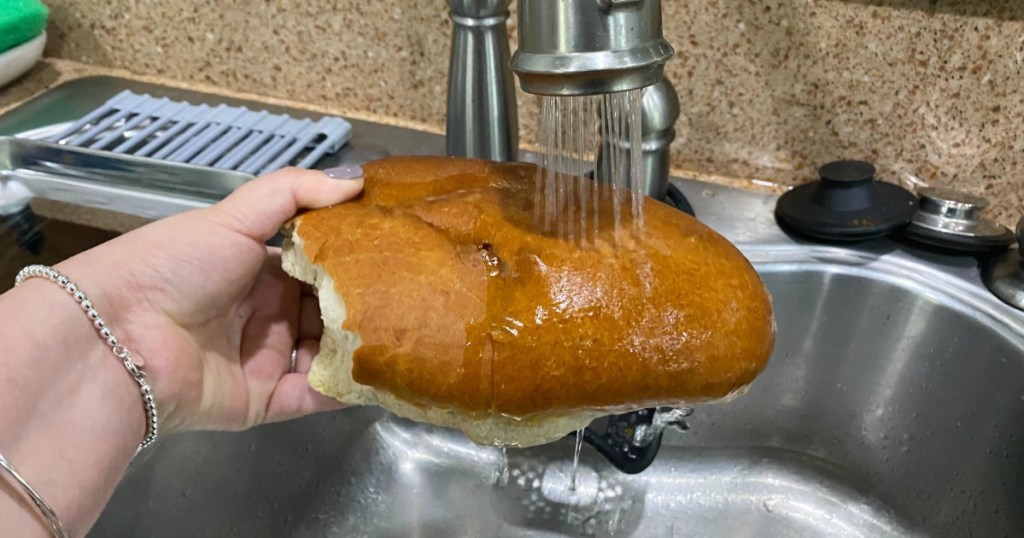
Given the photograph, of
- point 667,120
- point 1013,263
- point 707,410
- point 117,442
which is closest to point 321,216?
point 117,442

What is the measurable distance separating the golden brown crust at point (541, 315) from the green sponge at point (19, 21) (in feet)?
2.29

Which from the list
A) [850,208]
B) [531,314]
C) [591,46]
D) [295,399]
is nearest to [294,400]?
[295,399]

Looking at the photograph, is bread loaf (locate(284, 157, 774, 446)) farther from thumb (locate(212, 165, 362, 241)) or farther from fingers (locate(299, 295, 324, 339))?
fingers (locate(299, 295, 324, 339))

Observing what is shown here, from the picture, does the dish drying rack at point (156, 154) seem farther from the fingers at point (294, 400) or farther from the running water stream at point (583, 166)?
the running water stream at point (583, 166)

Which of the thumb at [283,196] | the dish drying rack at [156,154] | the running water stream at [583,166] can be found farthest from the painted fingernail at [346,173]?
the dish drying rack at [156,154]

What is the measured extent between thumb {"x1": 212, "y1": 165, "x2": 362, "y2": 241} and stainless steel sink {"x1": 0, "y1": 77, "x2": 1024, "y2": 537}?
0.98 ft

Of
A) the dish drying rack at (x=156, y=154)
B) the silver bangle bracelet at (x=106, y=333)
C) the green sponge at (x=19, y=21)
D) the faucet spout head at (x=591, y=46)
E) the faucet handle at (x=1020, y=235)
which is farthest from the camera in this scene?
the green sponge at (x=19, y=21)

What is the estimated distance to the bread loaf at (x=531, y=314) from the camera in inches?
20.5

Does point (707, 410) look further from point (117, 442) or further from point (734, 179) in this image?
point (117, 442)

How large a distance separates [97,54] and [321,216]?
735mm

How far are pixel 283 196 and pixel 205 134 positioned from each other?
0.40 m

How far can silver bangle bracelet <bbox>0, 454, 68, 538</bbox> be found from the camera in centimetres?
49

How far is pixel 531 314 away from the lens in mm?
524

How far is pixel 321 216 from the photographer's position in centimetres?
58
